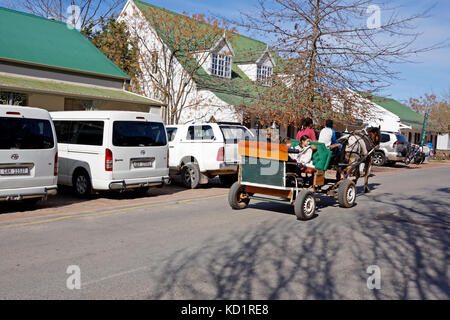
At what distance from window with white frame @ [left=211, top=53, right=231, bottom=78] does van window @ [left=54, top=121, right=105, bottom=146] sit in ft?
64.2

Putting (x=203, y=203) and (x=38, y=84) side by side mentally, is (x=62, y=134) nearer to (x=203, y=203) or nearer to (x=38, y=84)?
(x=203, y=203)

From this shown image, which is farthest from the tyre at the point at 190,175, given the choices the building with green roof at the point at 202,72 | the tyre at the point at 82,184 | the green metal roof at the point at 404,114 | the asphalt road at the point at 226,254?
the green metal roof at the point at 404,114

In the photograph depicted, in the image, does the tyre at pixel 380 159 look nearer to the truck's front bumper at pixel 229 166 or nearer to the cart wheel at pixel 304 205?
the truck's front bumper at pixel 229 166

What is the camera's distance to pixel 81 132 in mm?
11383

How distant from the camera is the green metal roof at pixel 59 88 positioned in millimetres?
15898

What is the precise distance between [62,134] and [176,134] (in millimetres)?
3850

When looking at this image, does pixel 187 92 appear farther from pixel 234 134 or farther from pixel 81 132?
pixel 81 132

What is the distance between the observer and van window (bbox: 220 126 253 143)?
1334cm

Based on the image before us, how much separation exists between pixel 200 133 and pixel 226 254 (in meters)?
7.76

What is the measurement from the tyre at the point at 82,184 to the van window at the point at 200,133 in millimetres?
3907

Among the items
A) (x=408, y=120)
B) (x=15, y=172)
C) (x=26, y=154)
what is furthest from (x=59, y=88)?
(x=408, y=120)

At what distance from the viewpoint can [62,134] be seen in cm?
1198
